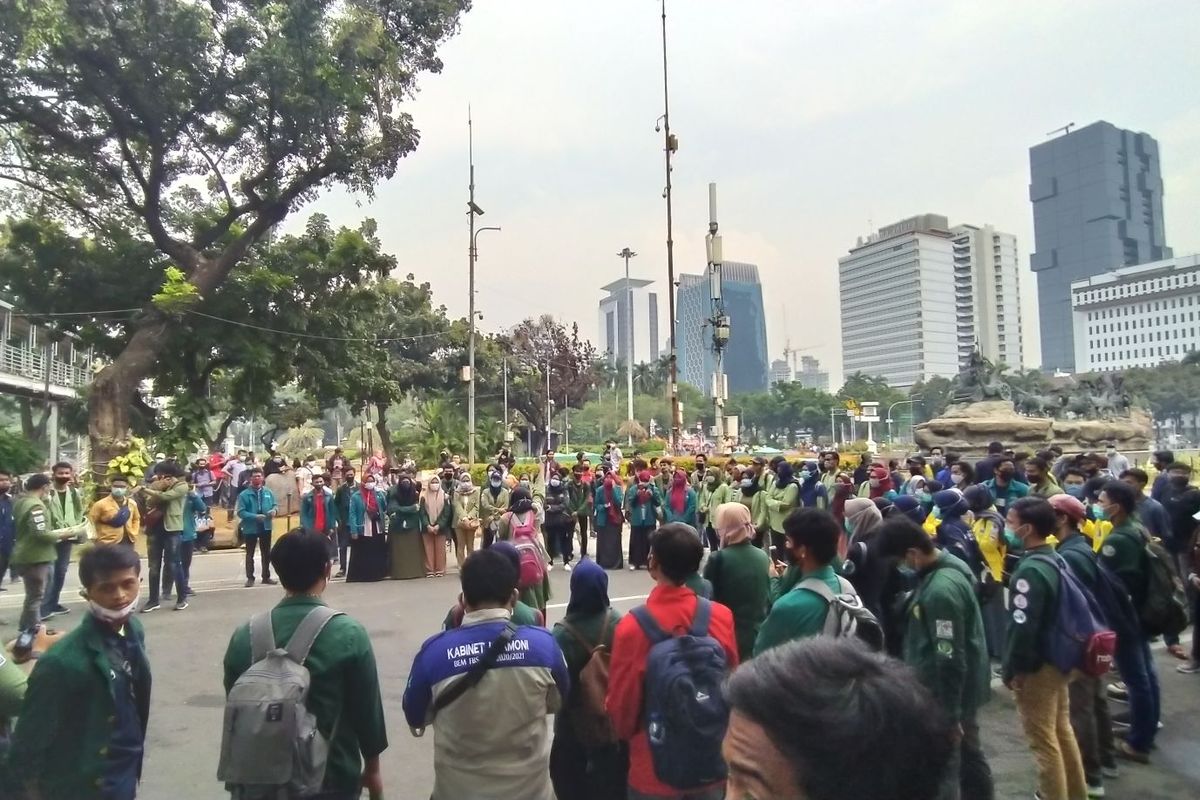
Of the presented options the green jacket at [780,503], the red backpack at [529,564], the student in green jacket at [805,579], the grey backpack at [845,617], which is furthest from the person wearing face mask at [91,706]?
the green jacket at [780,503]

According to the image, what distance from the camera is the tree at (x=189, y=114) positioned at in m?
18.6

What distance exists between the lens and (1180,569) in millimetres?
7320

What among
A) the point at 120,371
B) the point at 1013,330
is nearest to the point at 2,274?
the point at 120,371

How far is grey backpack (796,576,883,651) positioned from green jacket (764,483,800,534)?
7217 millimetres

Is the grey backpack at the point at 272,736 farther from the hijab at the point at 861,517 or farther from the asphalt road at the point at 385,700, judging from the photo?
the hijab at the point at 861,517

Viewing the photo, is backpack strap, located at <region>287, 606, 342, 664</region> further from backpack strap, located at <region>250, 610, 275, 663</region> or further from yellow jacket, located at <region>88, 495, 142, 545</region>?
yellow jacket, located at <region>88, 495, 142, 545</region>

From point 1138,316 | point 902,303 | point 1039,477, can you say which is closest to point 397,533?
point 1039,477

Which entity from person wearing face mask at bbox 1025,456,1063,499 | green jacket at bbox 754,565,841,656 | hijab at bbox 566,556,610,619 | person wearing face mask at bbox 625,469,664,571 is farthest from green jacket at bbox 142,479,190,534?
person wearing face mask at bbox 1025,456,1063,499

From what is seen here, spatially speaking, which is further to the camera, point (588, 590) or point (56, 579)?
point (56, 579)

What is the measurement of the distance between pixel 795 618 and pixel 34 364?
38.0 metres

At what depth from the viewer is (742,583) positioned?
168 inches

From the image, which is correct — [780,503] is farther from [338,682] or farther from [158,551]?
[338,682]

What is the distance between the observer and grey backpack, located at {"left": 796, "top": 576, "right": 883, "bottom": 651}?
3199 millimetres

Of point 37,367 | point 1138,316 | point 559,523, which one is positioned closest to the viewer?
point 559,523
